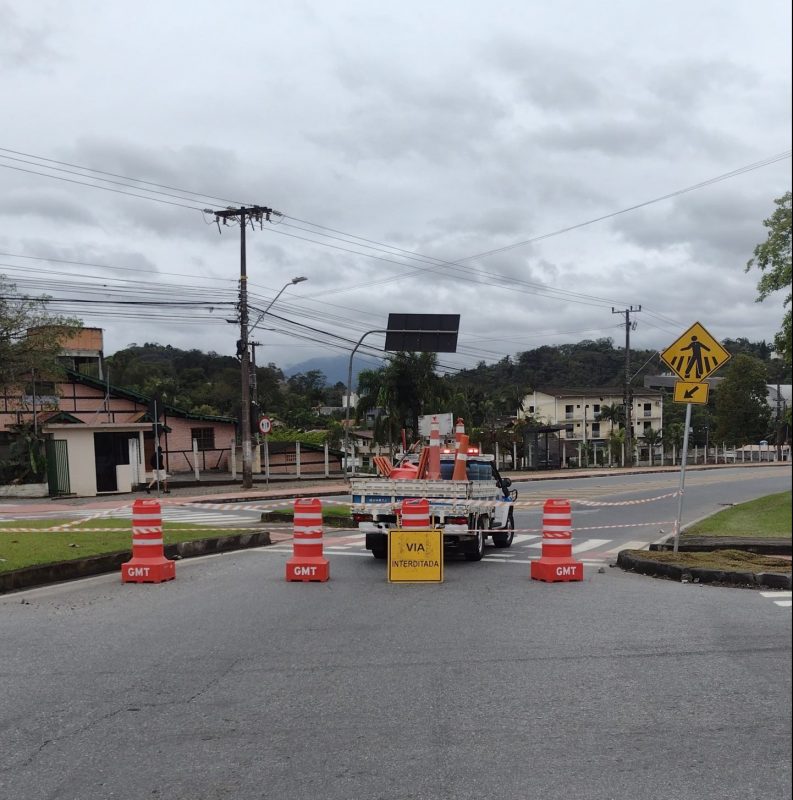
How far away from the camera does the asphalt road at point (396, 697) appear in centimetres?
445

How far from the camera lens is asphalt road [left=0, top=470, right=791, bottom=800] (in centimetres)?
445

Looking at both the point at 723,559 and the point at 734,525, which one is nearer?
the point at 723,559

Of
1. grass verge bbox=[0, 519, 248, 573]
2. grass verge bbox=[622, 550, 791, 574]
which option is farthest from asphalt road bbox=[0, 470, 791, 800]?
grass verge bbox=[0, 519, 248, 573]

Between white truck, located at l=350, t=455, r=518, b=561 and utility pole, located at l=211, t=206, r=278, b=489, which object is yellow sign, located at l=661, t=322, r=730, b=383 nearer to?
white truck, located at l=350, t=455, r=518, b=561

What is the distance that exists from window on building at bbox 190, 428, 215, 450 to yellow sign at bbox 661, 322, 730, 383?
37.3 metres

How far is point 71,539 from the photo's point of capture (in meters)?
14.6

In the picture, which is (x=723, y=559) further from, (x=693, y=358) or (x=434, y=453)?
(x=434, y=453)

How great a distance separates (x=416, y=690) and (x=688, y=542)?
8.69m

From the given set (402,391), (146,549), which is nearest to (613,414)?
(402,391)

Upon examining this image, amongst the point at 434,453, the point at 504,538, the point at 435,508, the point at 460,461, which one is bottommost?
the point at 504,538

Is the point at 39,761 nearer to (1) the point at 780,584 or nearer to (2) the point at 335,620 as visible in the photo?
(2) the point at 335,620

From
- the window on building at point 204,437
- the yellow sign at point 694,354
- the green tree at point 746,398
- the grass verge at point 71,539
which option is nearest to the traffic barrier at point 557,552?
the yellow sign at point 694,354

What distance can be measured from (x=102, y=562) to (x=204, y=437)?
33796mm

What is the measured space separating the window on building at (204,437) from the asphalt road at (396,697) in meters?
36.2
